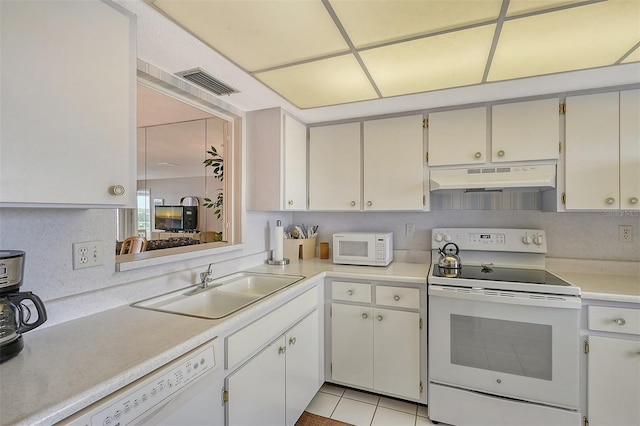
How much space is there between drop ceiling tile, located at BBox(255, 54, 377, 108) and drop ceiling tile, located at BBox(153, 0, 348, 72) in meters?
0.11

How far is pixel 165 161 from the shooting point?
538 cm

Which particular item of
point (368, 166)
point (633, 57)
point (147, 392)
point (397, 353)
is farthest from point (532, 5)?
point (397, 353)

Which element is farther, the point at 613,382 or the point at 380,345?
the point at 380,345

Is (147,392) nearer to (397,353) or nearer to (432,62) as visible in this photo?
(397,353)

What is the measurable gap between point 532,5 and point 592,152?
1279 mm

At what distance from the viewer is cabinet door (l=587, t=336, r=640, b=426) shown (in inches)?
61.9

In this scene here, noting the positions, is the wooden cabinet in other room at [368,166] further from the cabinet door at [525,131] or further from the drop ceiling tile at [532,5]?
the drop ceiling tile at [532,5]

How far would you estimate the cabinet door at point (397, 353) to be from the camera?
1.99 metres

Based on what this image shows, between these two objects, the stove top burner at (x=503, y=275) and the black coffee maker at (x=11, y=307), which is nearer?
the black coffee maker at (x=11, y=307)

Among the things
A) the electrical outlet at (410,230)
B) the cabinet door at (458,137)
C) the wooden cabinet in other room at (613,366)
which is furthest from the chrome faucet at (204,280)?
the wooden cabinet in other room at (613,366)

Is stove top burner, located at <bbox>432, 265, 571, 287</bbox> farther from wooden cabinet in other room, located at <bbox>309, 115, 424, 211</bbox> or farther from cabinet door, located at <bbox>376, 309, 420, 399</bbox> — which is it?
wooden cabinet in other room, located at <bbox>309, 115, 424, 211</bbox>

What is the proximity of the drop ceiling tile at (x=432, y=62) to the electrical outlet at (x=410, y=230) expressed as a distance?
3.69ft

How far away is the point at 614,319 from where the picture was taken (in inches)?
62.8

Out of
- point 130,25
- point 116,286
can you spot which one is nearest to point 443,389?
point 116,286
